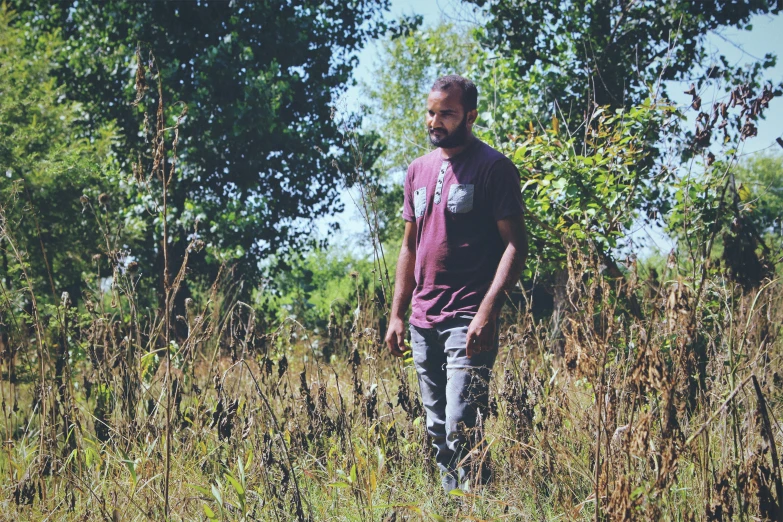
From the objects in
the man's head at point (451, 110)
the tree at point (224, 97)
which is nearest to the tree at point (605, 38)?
the tree at point (224, 97)

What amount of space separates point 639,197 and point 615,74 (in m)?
4.12

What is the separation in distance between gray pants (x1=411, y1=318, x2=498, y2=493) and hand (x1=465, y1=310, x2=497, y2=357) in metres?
0.06

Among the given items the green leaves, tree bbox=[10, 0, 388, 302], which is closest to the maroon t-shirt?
the green leaves

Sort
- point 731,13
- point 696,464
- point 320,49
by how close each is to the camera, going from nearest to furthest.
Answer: point 696,464, point 731,13, point 320,49

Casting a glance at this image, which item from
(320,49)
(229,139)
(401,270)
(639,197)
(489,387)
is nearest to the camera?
(489,387)

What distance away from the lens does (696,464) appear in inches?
89.7

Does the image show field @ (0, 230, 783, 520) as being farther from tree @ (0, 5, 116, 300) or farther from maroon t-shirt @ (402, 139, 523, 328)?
tree @ (0, 5, 116, 300)

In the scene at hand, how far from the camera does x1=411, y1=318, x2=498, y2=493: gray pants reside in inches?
104

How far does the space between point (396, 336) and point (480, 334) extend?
0.66 meters

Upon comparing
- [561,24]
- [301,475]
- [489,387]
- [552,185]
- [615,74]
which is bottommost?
[301,475]

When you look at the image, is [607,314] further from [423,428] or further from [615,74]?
[615,74]

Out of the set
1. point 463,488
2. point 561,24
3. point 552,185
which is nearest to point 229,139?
point 561,24

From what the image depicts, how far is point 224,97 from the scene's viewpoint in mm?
9180

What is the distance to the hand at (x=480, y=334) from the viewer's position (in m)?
2.60
